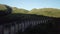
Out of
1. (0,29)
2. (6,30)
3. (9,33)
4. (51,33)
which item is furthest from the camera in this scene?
(51,33)

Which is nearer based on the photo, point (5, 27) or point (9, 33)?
point (5, 27)

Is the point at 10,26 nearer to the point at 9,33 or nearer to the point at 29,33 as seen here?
the point at 9,33

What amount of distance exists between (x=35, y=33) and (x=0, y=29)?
578 centimetres

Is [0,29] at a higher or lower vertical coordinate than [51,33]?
higher

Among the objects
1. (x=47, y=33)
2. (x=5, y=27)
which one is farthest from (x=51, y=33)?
(x=5, y=27)

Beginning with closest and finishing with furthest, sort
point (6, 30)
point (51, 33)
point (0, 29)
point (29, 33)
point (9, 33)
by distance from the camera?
point (0, 29) < point (6, 30) < point (9, 33) < point (29, 33) < point (51, 33)

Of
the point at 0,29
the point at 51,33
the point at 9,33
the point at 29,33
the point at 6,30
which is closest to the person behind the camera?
the point at 0,29

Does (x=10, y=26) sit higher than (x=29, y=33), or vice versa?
(x=10, y=26)

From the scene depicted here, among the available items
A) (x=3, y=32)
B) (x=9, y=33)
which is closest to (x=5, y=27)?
(x=3, y=32)

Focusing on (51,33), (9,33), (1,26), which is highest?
(1,26)

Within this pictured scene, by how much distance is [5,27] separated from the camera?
8.07 meters

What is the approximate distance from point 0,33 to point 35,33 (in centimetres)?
571

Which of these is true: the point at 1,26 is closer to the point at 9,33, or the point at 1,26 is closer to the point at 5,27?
the point at 5,27

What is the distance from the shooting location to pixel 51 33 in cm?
1363
